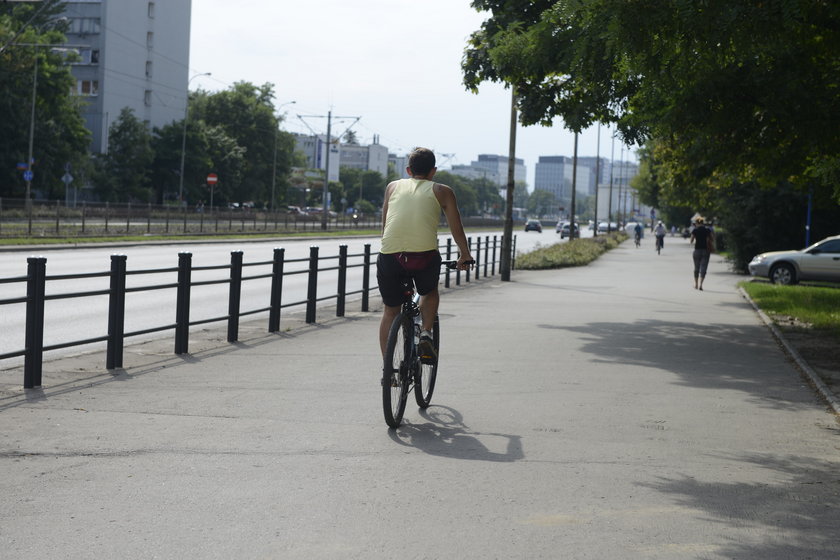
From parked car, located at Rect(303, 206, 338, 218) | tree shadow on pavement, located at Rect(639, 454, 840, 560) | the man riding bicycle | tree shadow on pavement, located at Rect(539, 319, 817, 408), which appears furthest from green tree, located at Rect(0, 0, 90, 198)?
tree shadow on pavement, located at Rect(639, 454, 840, 560)

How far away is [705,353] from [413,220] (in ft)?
21.3

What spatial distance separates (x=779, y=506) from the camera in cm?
530

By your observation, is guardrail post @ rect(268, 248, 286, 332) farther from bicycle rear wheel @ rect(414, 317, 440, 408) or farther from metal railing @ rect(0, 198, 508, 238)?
metal railing @ rect(0, 198, 508, 238)

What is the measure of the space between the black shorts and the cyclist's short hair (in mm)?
558

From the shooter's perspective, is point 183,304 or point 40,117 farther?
point 40,117

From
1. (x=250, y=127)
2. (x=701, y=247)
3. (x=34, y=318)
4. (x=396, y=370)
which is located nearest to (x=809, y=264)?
(x=701, y=247)

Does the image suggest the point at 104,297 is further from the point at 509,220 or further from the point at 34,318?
the point at 509,220

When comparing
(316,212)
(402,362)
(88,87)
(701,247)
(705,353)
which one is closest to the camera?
(402,362)

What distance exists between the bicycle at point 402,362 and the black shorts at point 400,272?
0.05 meters

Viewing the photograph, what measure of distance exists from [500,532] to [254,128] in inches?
4068

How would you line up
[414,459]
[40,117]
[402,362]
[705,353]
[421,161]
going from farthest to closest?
[40,117] < [705,353] < [421,161] < [402,362] < [414,459]

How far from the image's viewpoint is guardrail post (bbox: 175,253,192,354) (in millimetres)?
9977

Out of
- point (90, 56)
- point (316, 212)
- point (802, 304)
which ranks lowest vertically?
point (802, 304)

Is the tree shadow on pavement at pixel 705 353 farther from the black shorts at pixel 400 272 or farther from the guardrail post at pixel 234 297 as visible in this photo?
the guardrail post at pixel 234 297
